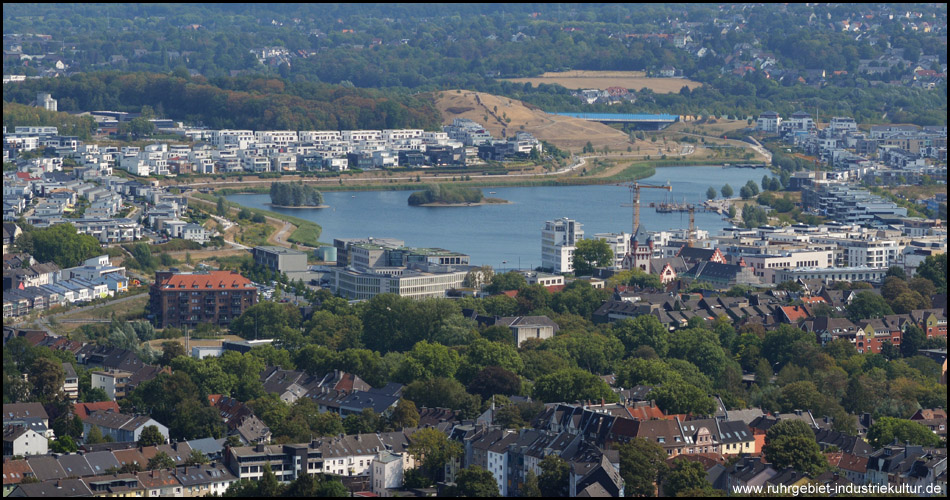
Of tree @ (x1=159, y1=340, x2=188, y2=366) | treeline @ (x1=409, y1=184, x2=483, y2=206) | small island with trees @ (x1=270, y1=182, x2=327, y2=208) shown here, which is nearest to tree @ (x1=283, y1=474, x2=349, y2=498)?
tree @ (x1=159, y1=340, x2=188, y2=366)

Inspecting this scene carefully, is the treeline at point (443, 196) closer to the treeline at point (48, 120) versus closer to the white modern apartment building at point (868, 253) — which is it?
the treeline at point (48, 120)

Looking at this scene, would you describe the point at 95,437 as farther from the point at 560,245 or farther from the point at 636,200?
the point at 636,200

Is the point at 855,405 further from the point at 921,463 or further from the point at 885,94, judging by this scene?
the point at 885,94

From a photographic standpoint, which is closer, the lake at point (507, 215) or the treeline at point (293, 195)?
the lake at point (507, 215)

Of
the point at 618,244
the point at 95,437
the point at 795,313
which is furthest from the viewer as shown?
the point at 618,244

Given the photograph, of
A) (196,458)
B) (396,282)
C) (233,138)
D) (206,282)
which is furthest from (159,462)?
(233,138)

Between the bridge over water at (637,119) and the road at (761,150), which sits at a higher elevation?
the bridge over water at (637,119)

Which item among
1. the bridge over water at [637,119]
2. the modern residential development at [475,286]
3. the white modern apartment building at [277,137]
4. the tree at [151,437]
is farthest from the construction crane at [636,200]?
the tree at [151,437]
